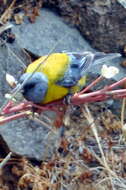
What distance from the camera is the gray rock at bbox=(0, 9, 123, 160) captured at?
314 centimetres

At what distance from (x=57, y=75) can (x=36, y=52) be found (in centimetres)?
68

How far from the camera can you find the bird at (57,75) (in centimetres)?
243

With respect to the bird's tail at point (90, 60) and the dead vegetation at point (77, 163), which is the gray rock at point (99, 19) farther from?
the bird's tail at point (90, 60)

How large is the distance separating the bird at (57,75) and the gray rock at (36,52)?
0.17m

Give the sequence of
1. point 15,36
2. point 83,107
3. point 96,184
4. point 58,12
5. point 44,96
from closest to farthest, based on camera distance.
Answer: point 83,107 < point 44,96 < point 96,184 < point 15,36 < point 58,12

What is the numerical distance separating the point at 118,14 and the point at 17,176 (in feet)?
4.48

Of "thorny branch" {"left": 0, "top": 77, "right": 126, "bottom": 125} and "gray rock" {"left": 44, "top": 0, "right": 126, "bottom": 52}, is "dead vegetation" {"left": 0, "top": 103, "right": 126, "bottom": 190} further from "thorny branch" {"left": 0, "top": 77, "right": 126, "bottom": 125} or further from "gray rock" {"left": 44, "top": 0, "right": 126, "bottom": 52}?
"thorny branch" {"left": 0, "top": 77, "right": 126, "bottom": 125}

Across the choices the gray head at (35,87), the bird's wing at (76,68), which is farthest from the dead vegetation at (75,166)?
the gray head at (35,87)

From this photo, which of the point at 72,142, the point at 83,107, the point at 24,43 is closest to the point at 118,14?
the point at 24,43

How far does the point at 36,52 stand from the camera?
11.4 feet

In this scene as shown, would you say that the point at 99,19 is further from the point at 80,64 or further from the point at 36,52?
the point at 80,64

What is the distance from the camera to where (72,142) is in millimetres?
3246

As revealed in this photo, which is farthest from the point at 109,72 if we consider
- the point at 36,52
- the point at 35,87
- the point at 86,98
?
the point at 36,52

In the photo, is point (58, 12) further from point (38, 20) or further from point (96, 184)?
point (96, 184)
